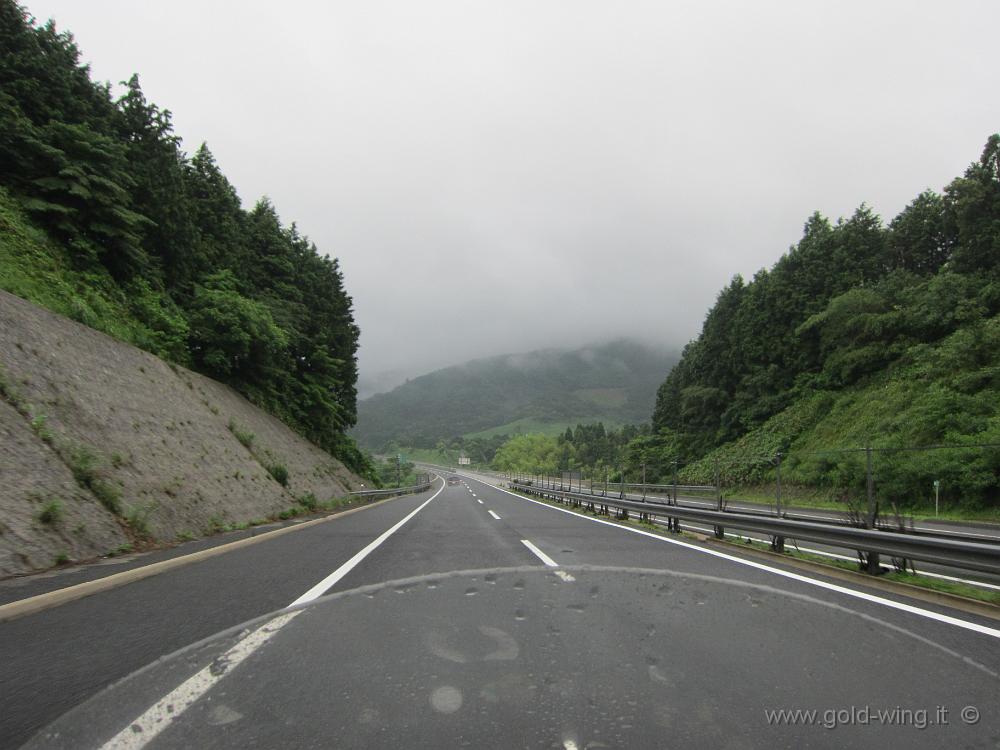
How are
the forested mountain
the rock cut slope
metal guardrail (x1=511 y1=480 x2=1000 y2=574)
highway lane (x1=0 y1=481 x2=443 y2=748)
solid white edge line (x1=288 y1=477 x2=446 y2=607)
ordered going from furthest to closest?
the forested mountain → the rock cut slope → solid white edge line (x1=288 y1=477 x2=446 y2=607) → metal guardrail (x1=511 y1=480 x2=1000 y2=574) → highway lane (x1=0 y1=481 x2=443 y2=748)

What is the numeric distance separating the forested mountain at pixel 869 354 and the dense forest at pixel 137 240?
23213 millimetres

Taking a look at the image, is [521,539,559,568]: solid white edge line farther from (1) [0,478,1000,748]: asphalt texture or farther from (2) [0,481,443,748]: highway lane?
(2) [0,481,443,748]: highway lane

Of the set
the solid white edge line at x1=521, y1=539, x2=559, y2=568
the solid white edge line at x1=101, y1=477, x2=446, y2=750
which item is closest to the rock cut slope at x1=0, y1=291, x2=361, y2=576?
the solid white edge line at x1=101, y1=477, x2=446, y2=750

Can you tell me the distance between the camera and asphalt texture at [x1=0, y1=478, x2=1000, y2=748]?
2.76 metres

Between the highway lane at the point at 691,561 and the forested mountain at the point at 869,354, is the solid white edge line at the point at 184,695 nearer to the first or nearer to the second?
the highway lane at the point at 691,561

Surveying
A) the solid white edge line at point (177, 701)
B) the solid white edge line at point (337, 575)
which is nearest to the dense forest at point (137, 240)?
the solid white edge line at point (337, 575)

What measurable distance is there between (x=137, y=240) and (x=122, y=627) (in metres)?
21.5

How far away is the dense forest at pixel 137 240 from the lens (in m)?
18.4

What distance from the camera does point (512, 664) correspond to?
Answer: 12.1 feet

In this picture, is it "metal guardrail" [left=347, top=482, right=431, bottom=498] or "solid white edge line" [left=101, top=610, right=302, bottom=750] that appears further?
"metal guardrail" [left=347, top=482, right=431, bottom=498]

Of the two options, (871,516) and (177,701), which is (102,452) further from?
(871,516)

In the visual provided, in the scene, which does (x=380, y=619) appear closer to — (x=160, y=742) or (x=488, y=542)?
(x=160, y=742)

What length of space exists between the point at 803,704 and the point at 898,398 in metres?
39.1

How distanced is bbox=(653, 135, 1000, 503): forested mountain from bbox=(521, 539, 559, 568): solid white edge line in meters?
7.27
